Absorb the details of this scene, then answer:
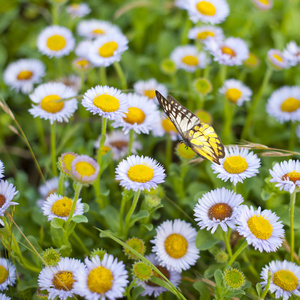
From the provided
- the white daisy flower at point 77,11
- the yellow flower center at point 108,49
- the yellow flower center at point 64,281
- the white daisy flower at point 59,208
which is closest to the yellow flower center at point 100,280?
the yellow flower center at point 64,281

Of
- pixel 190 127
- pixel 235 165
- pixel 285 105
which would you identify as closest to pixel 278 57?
pixel 285 105

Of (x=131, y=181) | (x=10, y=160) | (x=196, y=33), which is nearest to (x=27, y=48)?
(x=10, y=160)

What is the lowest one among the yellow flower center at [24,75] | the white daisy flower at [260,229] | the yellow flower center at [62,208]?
the yellow flower center at [62,208]

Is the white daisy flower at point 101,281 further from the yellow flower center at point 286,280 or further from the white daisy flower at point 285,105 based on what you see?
the white daisy flower at point 285,105

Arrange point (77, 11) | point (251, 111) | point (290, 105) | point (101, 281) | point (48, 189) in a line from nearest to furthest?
point (101, 281) < point (48, 189) < point (290, 105) < point (251, 111) < point (77, 11)

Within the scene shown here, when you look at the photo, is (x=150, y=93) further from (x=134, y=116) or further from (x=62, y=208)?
(x=62, y=208)

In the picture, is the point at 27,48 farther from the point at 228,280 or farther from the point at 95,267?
the point at 228,280
